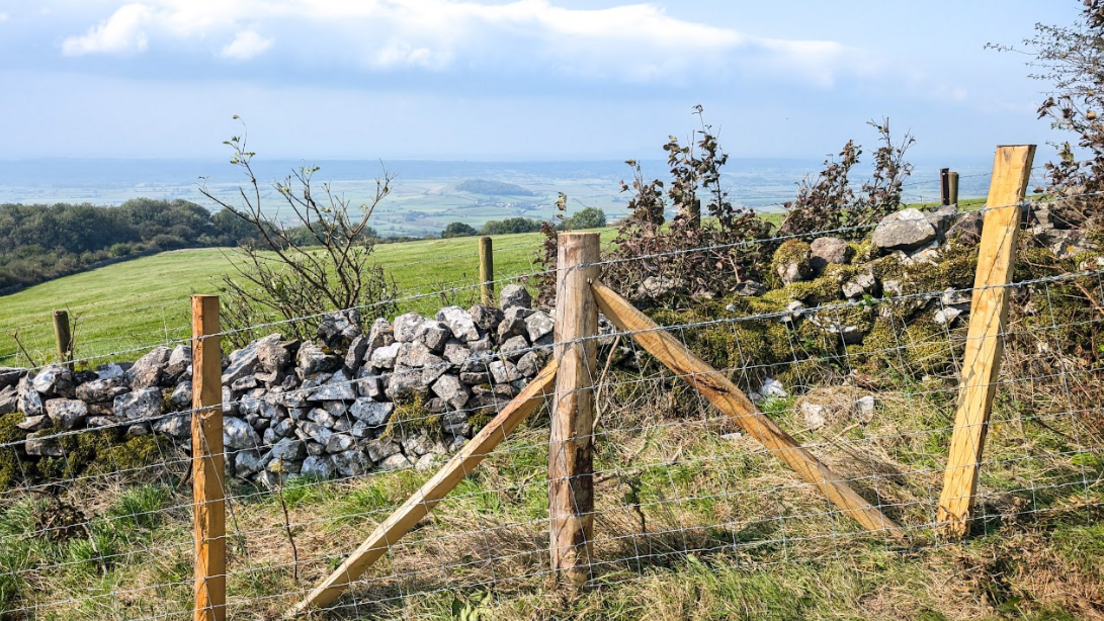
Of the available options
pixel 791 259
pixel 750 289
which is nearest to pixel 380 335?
pixel 750 289

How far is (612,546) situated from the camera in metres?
4.21

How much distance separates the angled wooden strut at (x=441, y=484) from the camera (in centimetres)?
381

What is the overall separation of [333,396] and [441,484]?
2330 millimetres

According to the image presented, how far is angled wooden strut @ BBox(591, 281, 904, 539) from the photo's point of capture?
12.4 feet

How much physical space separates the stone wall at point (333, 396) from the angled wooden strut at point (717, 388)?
2.10 meters

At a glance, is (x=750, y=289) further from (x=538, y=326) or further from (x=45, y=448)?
(x=45, y=448)

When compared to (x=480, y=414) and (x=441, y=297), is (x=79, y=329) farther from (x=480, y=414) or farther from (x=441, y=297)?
(x=480, y=414)

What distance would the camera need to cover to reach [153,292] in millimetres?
22906

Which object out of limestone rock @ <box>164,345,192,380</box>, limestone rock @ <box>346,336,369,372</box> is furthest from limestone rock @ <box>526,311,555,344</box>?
limestone rock @ <box>164,345,192,380</box>

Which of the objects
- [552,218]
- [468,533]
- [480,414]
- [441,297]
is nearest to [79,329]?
[441,297]

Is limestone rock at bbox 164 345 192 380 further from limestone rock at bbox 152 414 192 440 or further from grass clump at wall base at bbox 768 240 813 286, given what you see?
grass clump at wall base at bbox 768 240 813 286

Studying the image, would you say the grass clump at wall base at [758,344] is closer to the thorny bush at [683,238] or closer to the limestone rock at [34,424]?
the thorny bush at [683,238]

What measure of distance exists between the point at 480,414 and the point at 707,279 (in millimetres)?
2487

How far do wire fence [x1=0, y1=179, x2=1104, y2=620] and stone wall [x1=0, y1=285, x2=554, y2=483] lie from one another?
0.02 meters
